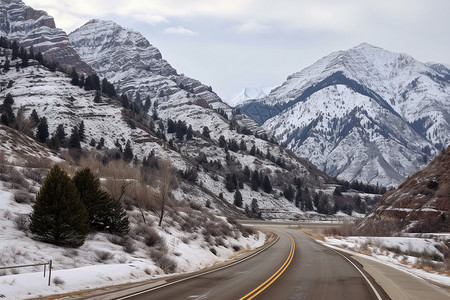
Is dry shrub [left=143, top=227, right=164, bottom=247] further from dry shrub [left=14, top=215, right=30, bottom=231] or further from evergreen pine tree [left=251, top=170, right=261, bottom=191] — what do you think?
evergreen pine tree [left=251, top=170, right=261, bottom=191]

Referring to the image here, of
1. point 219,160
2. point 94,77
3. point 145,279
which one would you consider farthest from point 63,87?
point 145,279

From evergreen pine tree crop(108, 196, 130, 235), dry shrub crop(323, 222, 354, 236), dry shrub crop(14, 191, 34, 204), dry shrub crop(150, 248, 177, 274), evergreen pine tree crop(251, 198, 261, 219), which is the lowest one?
evergreen pine tree crop(251, 198, 261, 219)

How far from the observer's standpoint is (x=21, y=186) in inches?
1021

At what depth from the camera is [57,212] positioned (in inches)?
760

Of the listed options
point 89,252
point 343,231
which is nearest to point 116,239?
point 89,252

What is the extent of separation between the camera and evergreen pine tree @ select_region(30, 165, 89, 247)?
1917cm

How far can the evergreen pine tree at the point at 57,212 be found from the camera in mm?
19172

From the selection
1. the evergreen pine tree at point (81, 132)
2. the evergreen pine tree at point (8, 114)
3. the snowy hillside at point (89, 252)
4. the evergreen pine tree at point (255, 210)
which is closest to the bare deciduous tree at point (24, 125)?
the evergreen pine tree at point (8, 114)

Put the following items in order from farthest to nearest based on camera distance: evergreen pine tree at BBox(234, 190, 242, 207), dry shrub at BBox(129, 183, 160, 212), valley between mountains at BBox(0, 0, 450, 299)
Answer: evergreen pine tree at BBox(234, 190, 242, 207) < dry shrub at BBox(129, 183, 160, 212) < valley between mountains at BBox(0, 0, 450, 299)

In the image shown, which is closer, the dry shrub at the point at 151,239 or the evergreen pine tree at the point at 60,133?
the dry shrub at the point at 151,239

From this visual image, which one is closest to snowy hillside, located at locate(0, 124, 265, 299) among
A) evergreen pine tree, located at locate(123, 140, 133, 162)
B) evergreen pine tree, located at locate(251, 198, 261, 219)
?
evergreen pine tree, located at locate(123, 140, 133, 162)

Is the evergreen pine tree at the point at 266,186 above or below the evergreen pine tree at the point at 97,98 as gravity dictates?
below

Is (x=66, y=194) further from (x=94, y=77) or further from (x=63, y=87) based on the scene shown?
(x=94, y=77)

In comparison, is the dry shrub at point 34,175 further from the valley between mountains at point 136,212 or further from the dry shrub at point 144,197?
the dry shrub at point 144,197
